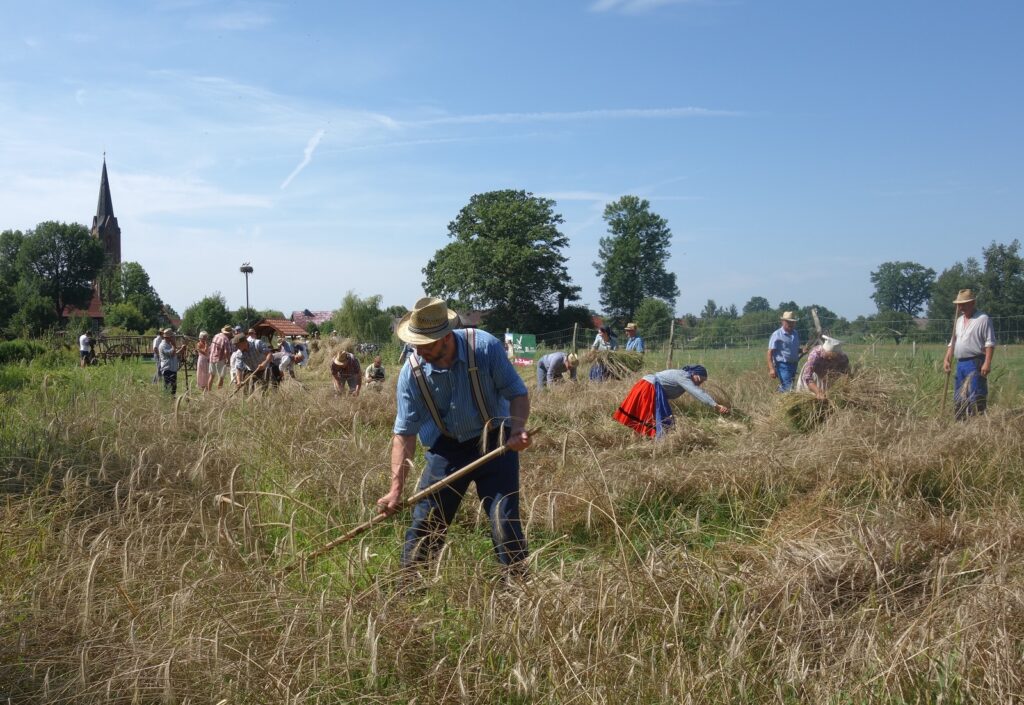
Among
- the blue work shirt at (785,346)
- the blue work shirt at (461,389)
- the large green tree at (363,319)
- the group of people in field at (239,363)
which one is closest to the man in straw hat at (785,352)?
the blue work shirt at (785,346)

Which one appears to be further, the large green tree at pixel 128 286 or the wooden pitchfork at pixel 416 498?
the large green tree at pixel 128 286

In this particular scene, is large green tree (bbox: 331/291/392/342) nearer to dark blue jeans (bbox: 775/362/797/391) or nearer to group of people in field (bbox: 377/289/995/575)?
dark blue jeans (bbox: 775/362/797/391)

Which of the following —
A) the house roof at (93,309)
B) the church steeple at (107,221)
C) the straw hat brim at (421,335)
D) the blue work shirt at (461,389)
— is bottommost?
the blue work shirt at (461,389)

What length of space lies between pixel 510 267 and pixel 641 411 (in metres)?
44.8

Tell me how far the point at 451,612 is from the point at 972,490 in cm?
376

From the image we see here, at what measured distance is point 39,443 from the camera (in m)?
5.02

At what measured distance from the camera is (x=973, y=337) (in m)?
7.56

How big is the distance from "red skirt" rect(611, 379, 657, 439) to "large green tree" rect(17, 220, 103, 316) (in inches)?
2671

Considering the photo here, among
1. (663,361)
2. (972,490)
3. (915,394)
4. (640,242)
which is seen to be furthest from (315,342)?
(640,242)

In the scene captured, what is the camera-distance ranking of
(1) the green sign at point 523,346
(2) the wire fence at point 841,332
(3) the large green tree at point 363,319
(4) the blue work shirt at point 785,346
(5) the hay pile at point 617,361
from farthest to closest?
(3) the large green tree at point 363,319, (1) the green sign at point 523,346, (2) the wire fence at point 841,332, (5) the hay pile at point 617,361, (4) the blue work shirt at point 785,346

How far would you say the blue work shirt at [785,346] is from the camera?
9.35 metres

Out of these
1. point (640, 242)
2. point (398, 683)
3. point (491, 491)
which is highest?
point (640, 242)

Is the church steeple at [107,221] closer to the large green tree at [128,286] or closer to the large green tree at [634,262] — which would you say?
the large green tree at [128,286]

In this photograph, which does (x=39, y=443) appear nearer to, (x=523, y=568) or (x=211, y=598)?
(x=211, y=598)
